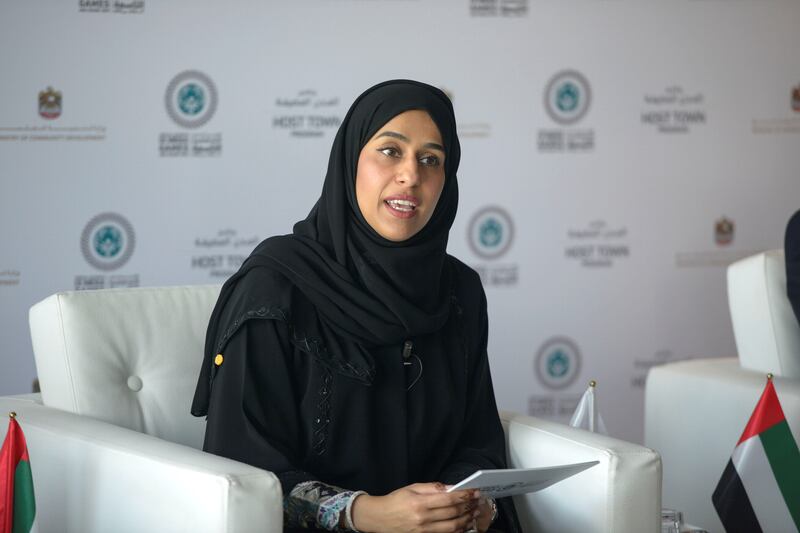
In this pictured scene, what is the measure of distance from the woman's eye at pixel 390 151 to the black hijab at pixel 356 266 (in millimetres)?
47

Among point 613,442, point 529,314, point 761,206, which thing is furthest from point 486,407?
point 761,206

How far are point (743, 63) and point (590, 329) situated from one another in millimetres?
1528

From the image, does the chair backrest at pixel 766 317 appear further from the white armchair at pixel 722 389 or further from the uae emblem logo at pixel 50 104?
the uae emblem logo at pixel 50 104

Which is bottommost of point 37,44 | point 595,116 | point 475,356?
point 475,356

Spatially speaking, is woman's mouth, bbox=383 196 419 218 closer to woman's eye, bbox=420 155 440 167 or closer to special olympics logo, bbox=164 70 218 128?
woman's eye, bbox=420 155 440 167

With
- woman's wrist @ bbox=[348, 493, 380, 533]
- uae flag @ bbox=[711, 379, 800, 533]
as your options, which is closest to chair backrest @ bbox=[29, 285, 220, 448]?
woman's wrist @ bbox=[348, 493, 380, 533]

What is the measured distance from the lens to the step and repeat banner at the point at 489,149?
4125 mm

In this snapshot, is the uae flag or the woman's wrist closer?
the woman's wrist

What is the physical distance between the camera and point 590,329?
187 inches

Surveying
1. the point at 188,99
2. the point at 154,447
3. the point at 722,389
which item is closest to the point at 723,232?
the point at 722,389

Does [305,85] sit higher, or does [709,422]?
[305,85]

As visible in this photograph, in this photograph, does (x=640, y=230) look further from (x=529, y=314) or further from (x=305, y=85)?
(x=305, y=85)

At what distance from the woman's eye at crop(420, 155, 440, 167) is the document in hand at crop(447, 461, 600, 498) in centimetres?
69

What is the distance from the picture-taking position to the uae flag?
2531 millimetres
